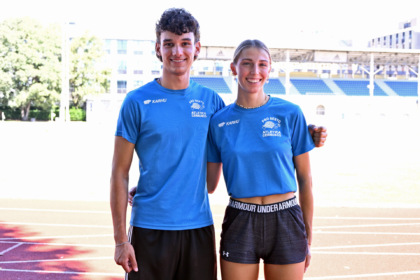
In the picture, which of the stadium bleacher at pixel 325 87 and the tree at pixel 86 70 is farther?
the tree at pixel 86 70

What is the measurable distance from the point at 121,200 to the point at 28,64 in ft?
166

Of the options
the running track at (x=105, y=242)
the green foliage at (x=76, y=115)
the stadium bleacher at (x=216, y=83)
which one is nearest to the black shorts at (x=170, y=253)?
the running track at (x=105, y=242)

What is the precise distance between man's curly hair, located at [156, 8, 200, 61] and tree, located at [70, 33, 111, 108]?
159ft

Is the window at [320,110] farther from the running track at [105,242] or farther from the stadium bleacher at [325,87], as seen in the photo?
the running track at [105,242]

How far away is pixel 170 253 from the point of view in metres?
2.55

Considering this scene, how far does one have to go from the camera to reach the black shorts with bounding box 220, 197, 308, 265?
8.33 feet

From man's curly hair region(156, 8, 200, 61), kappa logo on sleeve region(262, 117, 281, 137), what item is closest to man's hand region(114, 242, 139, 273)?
kappa logo on sleeve region(262, 117, 281, 137)

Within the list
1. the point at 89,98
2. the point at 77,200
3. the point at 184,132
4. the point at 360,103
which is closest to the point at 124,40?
the point at 89,98

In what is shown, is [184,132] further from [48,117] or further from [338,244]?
[48,117]

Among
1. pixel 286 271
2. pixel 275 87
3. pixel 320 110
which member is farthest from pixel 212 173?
pixel 275 87

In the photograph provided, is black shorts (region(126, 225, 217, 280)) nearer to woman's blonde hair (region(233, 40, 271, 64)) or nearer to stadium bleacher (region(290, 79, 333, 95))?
woman's blonde hair (region(233, 40, 271, 64))

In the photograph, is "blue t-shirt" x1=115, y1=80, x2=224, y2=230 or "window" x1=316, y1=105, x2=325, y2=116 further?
"window" x1=316, y1=105, x2=325, y2=116

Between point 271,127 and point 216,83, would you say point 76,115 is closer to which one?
point 216,83

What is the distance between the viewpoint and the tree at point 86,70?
50.0 meters
